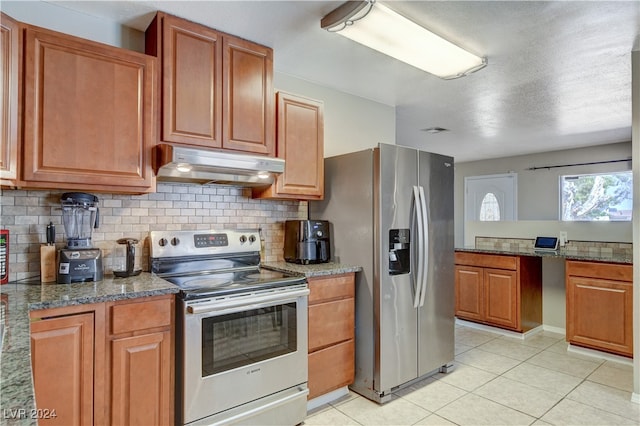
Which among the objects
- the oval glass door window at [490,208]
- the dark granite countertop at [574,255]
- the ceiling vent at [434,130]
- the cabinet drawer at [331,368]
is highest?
the ceiling vent at [434,130]

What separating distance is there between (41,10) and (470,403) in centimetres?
349

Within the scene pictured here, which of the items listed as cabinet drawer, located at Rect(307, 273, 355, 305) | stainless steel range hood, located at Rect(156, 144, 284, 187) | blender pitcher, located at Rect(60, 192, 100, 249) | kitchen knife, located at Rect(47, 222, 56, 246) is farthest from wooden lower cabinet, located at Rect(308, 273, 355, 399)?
kitchen knife, located at Rect(47, 222, 56, 246)

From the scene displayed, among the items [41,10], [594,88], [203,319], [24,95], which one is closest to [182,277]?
[203,319]

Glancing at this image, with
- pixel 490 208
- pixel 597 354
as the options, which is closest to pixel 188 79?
pixel 597 354

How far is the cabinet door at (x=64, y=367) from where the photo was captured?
150cm

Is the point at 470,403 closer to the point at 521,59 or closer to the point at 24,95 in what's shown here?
the point at 521,59

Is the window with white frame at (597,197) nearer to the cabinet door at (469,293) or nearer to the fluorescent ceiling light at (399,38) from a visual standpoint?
the cabinet door at (469,293)

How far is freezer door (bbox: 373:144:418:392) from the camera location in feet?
8.22

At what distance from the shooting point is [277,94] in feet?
8.42

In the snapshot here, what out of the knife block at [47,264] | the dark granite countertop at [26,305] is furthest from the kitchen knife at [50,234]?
the dark granite countertop at [26,305]

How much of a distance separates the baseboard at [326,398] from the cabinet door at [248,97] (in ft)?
5.53

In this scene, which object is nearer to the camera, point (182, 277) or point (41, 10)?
point (41, 10)

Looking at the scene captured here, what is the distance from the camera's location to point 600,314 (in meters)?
3.30

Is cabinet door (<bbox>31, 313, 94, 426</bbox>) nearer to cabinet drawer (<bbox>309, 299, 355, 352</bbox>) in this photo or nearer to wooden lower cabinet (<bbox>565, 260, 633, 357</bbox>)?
cabinet drawer (<bbox>309, 299, 355, 352</bbox>)
